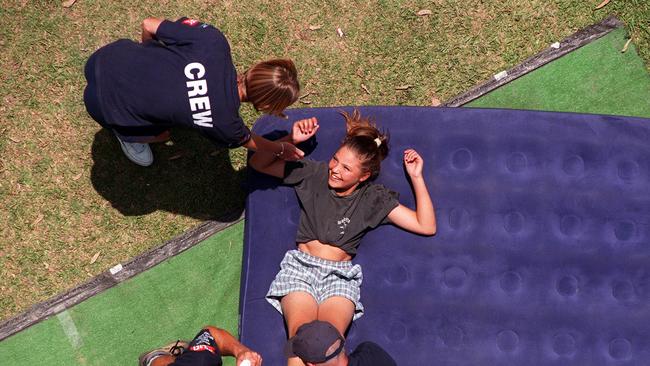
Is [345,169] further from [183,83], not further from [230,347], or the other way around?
[230,347]

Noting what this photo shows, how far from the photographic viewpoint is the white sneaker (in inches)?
201

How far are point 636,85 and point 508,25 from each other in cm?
126

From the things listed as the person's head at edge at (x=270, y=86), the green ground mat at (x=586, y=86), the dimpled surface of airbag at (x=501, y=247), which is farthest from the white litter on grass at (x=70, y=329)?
the green ground mat at (x=586, y=86)

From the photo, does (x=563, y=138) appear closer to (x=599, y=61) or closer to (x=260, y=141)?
(x=599, y=61)

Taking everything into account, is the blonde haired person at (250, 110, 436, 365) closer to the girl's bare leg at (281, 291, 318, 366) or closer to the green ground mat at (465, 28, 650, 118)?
the girl's bare leg at (281, 291, 318, 366)

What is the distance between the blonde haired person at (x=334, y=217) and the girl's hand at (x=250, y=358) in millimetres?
399

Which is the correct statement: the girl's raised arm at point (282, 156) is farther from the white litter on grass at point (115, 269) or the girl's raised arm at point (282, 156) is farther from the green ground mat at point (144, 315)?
the white litter on grass at point (115, 269)

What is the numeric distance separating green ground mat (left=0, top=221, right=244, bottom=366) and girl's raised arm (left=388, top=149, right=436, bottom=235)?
1522 mm

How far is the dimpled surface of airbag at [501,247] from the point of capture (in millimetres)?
4641

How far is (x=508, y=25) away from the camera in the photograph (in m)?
5.68

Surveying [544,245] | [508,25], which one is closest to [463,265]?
[544,245]

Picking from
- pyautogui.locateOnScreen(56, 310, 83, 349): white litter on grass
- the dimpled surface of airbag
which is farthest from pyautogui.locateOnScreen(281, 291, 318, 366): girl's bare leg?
pyautogui.locateOnScreen(56, 310, 83, 349): white litter on grass

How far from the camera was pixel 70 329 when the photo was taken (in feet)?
17.1

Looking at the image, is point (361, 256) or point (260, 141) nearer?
point (260, 141)
